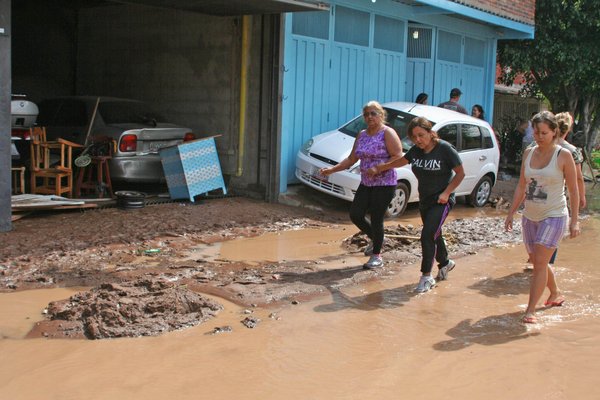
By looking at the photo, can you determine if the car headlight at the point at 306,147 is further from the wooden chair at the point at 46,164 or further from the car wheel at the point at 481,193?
the wooden chair at the point at 46,164

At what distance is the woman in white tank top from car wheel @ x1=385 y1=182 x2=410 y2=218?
528 cm

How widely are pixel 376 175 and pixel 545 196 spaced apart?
2.13 meters

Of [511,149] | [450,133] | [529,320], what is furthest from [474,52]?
[529,320]

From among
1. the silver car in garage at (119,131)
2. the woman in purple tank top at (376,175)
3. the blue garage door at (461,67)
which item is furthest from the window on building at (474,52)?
the woman in purple tank top at (376,175)

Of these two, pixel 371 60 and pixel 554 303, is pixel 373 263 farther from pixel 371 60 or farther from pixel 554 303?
pixel 371 60

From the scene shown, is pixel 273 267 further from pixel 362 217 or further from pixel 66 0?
pixel 66 0

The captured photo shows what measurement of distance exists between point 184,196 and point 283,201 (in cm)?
171

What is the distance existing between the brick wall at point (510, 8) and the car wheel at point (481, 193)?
172 inches

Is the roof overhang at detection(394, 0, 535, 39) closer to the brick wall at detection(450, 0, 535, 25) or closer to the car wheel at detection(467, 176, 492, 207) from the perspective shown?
the brick wall at detection(450, 0, 535, 25)

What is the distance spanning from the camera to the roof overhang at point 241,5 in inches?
425

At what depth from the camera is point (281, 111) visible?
12.0 m

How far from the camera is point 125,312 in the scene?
5723 mm

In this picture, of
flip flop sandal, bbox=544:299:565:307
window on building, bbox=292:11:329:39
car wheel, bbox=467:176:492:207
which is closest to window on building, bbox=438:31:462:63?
car wheel, bbox=467:176:492:207

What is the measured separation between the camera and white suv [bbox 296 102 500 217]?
37.7ft
